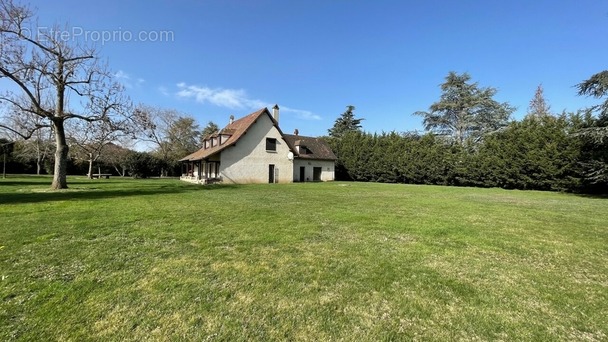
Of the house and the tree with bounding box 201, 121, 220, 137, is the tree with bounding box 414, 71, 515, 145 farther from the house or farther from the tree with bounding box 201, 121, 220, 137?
the tree with bounding box 201, 121, 220, 137

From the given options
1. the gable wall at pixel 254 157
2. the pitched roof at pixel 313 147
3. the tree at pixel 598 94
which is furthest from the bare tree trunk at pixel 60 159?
the tree at pixel 598 94

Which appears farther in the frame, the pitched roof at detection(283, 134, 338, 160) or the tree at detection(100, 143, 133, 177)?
the tree at detection(100, 143, 133, 177)

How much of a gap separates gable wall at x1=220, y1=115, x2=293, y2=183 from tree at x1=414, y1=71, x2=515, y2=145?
21.4m

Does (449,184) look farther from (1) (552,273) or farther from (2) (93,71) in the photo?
(2) (93,71)

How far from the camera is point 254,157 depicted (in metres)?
27.9

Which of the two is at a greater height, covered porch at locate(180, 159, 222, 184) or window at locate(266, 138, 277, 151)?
window at locate(266, 138, 277, 151)

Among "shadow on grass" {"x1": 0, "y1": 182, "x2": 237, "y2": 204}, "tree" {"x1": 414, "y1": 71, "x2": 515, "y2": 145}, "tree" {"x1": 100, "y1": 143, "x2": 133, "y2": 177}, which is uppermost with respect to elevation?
"tree" {"x1": 414, "y1": 71, "x2": 515, "y2": 145}

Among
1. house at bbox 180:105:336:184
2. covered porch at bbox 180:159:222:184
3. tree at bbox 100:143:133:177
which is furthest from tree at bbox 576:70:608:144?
tree at bbox 100:143:133:177

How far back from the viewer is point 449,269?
4.47 meters

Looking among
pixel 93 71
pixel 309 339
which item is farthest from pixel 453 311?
pixel 93 71

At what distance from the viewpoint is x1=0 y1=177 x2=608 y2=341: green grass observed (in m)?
2.86

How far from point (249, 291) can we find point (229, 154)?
78.5ft

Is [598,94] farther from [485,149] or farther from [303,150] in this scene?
[303,150]

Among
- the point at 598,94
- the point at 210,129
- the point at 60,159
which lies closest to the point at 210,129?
the point at 210,129
